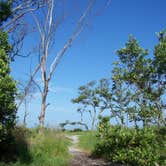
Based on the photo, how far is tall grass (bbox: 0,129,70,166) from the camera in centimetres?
1175

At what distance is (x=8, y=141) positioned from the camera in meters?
11.1

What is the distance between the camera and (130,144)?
396 inches

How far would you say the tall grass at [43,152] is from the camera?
38.5 ft

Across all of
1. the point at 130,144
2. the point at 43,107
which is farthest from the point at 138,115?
the point at 43,107

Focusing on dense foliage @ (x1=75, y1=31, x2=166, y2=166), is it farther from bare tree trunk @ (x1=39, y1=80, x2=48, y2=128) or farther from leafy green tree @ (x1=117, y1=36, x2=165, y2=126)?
bare tree trunk @ (x1=39, y1=80, x2=48, y2=128)

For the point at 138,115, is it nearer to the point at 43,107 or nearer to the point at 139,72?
the point at 139,72

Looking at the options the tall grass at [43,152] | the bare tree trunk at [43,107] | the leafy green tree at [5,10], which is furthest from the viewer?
the bare tree trunk at [43,107]

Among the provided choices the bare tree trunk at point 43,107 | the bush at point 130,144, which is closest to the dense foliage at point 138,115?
the bush at point 130,144

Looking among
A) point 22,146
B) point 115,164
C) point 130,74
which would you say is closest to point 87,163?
point 115,164

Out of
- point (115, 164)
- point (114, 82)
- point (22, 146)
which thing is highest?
point (114, 82)

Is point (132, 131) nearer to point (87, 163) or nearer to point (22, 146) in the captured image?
point (87, 163)

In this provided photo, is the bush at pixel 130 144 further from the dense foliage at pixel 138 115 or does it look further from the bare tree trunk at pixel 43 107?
the bare tree trunk at pixel 43 107

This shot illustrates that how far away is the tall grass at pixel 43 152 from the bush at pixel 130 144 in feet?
9.34

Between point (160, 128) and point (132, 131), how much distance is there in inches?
44.4
